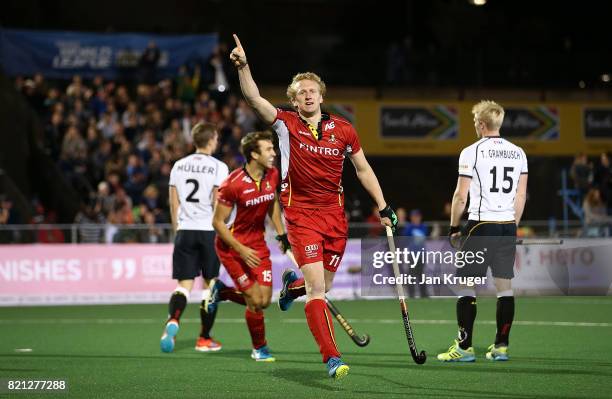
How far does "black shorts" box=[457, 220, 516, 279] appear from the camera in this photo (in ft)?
33.0

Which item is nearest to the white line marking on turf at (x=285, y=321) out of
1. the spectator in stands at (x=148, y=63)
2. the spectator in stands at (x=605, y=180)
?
the spectator in stands at (x=605, y=180)

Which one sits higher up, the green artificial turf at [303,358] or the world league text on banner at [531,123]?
the world league text on banner at [531,123]

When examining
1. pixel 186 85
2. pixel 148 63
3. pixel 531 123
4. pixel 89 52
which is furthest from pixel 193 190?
pixel 531 123

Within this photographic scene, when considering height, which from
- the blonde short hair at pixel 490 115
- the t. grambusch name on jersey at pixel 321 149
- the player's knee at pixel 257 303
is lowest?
the player's knee at pixel 257 303

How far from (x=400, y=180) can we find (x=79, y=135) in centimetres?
1051

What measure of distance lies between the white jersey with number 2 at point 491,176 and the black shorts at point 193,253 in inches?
121

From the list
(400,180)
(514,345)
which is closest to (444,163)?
(400,180)

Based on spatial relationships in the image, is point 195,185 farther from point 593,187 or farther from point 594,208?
point 593,187

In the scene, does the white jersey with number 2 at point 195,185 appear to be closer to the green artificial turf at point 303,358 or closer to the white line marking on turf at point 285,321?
the green artificial turf at point 303,358

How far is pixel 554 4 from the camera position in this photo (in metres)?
35.8

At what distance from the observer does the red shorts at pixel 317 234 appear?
8.72 metres

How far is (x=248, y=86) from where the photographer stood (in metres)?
8.29

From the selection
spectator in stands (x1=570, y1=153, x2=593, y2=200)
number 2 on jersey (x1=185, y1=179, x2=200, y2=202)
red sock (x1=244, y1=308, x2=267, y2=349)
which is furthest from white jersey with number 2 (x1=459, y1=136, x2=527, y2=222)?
spectator in stands (x1=570, y1=153, x2=593, y2=200)

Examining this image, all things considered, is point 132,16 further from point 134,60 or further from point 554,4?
point 554,4
